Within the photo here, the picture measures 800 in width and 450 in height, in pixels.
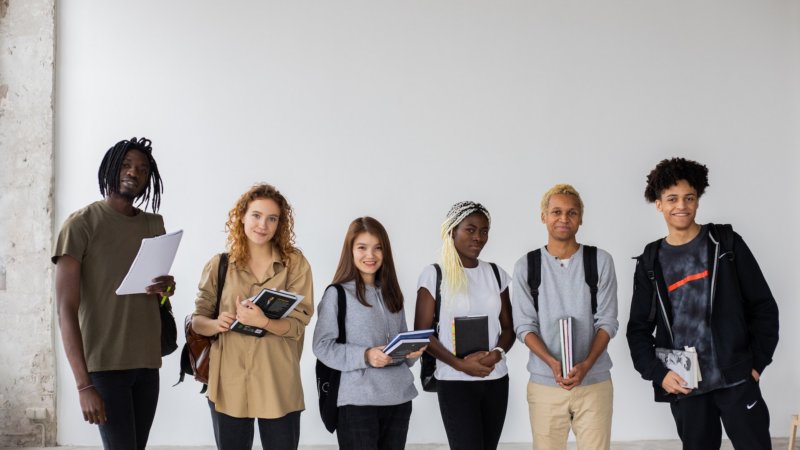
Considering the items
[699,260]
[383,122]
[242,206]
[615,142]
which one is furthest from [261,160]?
[699,260]

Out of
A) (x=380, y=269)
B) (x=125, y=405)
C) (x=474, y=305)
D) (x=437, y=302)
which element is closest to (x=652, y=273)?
(x=474, y=305)

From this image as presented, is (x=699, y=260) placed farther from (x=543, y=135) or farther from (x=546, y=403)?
(x=543, y=135)

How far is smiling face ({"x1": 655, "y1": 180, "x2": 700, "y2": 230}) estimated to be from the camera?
8.02ft

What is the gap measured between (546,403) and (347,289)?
1053 mm

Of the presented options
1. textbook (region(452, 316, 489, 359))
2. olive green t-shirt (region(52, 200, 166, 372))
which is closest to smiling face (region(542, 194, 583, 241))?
textbook (region(452, 316, 489, 359))

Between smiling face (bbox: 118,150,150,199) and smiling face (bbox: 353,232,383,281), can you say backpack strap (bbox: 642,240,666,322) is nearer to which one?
smiling face (bbox: 353,232,383,281)

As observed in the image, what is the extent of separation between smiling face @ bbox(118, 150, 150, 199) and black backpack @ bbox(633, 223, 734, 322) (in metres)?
2.28

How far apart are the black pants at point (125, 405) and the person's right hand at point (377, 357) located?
37.3 inches

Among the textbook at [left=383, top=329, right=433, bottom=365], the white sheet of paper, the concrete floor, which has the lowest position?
the concrete floor

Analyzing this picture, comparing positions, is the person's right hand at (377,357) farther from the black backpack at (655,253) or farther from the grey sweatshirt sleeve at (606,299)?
the black backpack at (655,253)

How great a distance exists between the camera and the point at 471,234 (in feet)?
8.87

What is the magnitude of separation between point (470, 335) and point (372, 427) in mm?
598

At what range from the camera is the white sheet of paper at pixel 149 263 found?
220 cm

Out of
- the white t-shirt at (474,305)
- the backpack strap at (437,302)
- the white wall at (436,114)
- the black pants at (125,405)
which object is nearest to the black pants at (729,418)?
the white t-shirt at (474,305)
